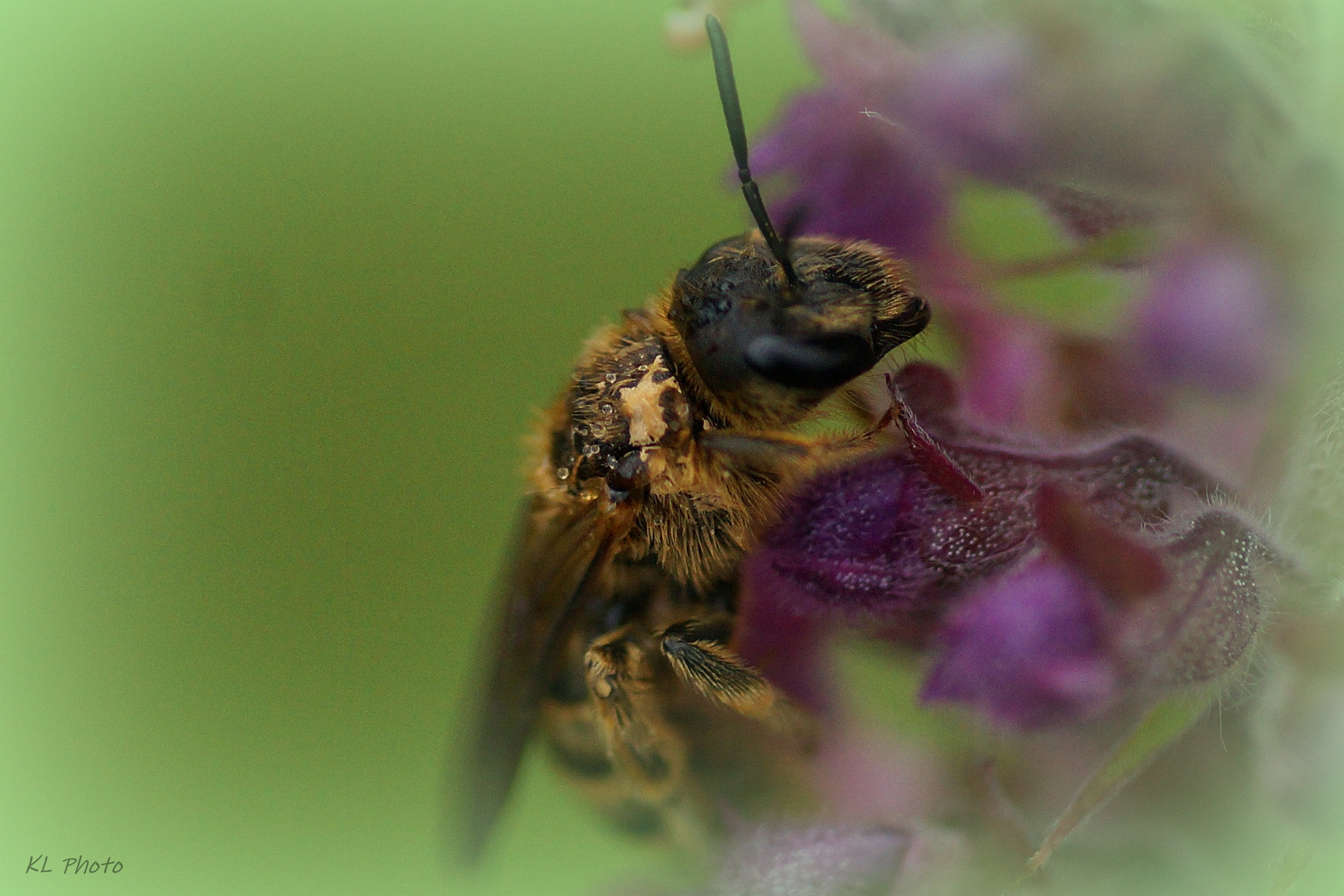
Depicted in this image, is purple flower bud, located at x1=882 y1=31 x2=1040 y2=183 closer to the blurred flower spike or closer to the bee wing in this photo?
the blurred flower spike

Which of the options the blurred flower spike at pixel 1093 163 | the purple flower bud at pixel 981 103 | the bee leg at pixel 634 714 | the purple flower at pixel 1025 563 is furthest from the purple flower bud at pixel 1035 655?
the bee leg at pixel 634 714

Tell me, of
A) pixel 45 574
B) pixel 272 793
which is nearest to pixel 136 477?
pixel 45 574

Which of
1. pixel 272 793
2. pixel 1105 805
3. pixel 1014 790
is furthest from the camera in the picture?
pixel 272 793

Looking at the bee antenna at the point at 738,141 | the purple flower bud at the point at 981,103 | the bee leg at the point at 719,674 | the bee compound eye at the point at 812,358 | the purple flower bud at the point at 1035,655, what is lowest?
the bee leg at the point at 719,674

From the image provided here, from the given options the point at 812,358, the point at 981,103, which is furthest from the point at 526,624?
the point at 981,103

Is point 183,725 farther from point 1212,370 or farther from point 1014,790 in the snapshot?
point 1212,370

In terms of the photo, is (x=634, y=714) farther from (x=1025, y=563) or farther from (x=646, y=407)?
(x=1025, y=563)

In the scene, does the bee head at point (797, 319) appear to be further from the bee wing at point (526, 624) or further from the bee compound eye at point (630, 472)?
the bee wing at point (526, 624)

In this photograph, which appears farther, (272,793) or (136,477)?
(136,477)
